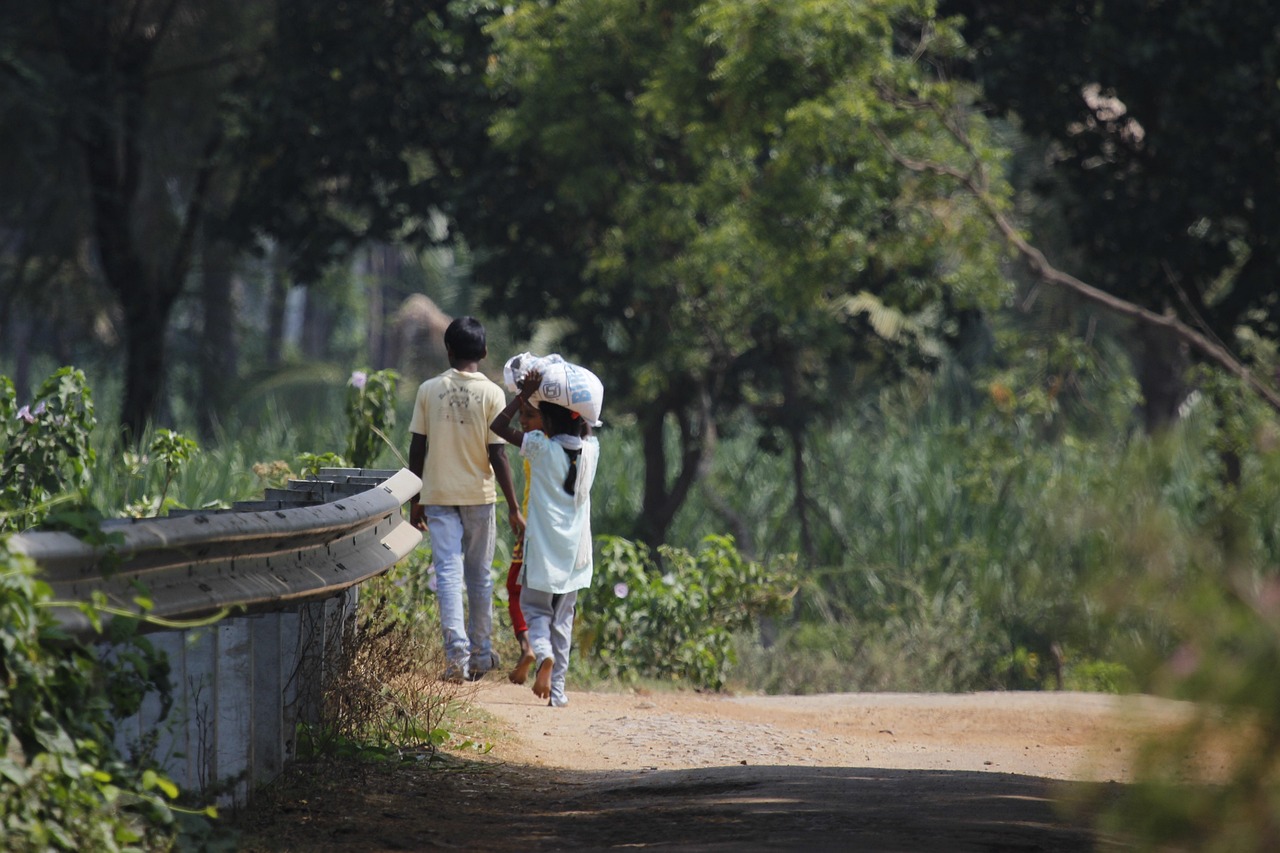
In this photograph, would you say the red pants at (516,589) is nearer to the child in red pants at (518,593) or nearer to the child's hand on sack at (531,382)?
the child in red pants at (518,593)

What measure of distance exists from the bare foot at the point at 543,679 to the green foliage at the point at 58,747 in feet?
12.9

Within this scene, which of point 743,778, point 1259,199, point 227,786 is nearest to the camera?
point 227,786

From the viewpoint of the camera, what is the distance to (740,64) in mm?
13172

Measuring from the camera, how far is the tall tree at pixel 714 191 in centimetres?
1359

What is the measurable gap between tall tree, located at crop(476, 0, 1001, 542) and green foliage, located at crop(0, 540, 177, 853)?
10236mm

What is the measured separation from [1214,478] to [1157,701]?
1131 centimetres

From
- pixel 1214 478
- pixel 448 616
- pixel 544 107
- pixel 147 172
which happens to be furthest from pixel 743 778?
pixel 147 172

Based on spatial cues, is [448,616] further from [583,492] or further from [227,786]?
[227,786]

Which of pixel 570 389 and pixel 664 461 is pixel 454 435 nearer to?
pixel 570 389

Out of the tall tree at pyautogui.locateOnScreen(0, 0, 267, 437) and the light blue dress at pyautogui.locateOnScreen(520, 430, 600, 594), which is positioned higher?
the tall tree at pyautogui.locateOnScreen(0, 0, 267, 437)

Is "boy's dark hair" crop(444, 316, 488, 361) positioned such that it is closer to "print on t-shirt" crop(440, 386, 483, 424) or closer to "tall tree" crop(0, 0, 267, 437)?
"print on t-shirt" crop(440, 386, 483, 424)

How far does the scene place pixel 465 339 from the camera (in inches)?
312

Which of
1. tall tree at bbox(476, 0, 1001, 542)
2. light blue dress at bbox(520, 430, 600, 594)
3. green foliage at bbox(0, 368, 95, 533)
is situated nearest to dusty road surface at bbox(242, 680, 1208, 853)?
light blue dress at bbox(520, 430, 600, 594)

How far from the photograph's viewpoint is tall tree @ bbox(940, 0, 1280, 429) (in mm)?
12867
